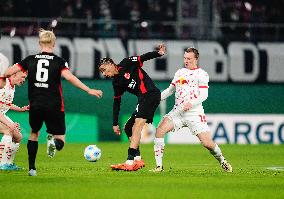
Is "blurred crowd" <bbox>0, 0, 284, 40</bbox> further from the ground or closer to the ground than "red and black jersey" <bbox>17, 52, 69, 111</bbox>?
further from the ground

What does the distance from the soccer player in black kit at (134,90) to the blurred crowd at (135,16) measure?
38.2 ft

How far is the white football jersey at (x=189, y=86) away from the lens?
13844 mm

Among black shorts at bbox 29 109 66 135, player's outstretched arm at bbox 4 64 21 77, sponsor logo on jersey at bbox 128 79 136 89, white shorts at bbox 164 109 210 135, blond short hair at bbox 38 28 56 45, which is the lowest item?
white shorts at bbox 164 109 210 135

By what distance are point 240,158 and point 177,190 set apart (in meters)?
8.42

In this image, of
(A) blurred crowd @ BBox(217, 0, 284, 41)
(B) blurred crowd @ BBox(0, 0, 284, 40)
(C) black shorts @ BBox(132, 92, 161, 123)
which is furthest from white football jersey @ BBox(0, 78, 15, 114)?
(A) blurred crowd @ BBox(217, 0, 284, 41)

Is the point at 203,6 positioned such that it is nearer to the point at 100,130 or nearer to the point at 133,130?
the point at 100,130

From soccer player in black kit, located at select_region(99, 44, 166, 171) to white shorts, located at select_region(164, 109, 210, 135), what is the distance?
408 millimetres

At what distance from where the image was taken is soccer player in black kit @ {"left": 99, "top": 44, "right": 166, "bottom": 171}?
13.6m

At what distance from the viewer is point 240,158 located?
1884 centimetres

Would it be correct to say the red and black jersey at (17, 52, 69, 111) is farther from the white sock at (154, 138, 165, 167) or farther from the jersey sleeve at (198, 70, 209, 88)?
the jersey sleeve at (198, 70, 209, 88)

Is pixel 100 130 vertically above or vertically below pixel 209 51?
below

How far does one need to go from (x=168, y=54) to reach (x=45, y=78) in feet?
47.0

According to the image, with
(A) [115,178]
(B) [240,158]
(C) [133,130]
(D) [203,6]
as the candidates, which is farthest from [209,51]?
(A) [115,178]

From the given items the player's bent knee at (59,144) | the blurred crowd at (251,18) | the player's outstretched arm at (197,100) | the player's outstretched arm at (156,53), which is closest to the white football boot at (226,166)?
the player's outstretched arm at (197,100)
